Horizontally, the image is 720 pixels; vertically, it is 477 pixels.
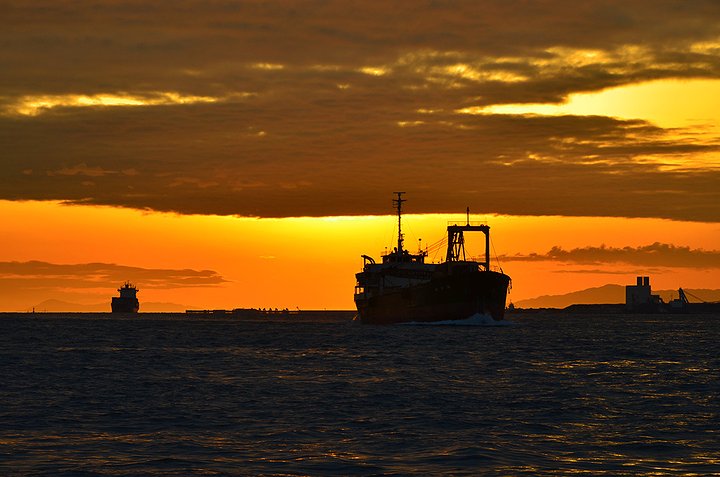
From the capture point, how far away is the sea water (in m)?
27.1

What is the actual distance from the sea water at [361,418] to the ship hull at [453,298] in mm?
81412

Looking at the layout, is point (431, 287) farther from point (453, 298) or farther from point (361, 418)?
point (361, 418)

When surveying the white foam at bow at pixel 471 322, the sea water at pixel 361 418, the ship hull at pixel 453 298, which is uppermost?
the ship hull at pixel 453 298

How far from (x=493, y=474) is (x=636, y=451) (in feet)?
20.5

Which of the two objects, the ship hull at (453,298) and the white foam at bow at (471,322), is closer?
the ship hull at (453,298)

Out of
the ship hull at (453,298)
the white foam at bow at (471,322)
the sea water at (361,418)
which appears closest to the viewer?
the sea water at (361,418)

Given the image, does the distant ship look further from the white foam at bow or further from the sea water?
the sea water

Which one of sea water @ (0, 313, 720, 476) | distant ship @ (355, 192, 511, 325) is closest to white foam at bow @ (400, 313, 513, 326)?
distant ship @ (355, 192, 511, 325)

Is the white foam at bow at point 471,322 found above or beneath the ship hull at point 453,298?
beneath

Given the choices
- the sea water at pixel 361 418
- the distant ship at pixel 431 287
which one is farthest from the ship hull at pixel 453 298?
the sea water at pixel 361 418

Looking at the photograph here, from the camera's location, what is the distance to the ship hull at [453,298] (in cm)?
15100

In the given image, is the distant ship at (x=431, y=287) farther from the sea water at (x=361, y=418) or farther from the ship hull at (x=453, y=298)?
the sea water at (x=361, y=418)

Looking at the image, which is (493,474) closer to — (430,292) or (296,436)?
(296,436)

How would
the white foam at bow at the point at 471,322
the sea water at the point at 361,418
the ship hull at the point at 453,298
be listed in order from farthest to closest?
the white foam at bow at the point at 471,322 → the ship hull at the point at 453,298 → the sea water at the point at 361,418
